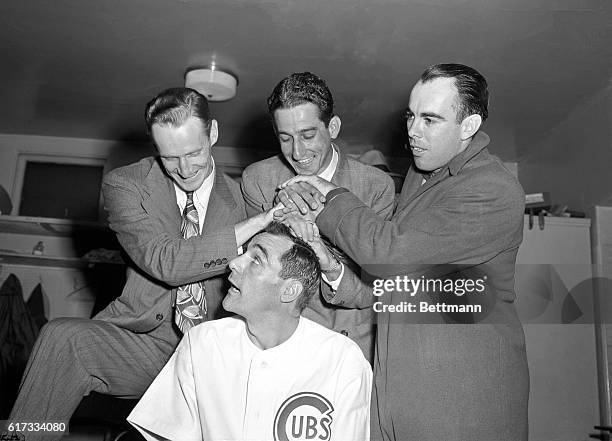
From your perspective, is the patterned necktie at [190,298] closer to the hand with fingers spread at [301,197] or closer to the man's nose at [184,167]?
the man's nose at [184,167]

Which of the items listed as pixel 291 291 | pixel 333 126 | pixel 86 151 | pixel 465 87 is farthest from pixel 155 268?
pixel 86 151

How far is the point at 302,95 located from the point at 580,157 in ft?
9.68

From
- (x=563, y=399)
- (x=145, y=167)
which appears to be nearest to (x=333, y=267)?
(x=145, y=167)

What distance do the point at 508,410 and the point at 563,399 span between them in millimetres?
2238

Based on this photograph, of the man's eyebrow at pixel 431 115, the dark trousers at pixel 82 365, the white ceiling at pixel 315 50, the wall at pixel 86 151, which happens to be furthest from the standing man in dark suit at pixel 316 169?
the wall at pixel 86 151

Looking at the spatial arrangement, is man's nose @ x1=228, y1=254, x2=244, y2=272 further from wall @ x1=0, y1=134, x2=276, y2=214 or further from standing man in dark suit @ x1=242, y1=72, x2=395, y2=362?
wall @ x1=0, y1=134, x2=276, y2=214

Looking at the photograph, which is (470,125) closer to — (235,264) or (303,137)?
(303,137)

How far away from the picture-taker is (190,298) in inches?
76.6

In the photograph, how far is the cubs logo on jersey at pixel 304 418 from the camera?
159 cm

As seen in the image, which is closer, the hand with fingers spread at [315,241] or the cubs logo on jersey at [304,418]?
the cubs logo on jersey at [304,418]

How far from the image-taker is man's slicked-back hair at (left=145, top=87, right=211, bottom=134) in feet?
6.40

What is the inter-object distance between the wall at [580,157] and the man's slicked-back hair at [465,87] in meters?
2.51

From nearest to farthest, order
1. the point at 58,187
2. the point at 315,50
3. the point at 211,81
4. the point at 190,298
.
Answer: the point at 190,298 → the point at 315,50 → the point at 211,81 → the point at 58,187

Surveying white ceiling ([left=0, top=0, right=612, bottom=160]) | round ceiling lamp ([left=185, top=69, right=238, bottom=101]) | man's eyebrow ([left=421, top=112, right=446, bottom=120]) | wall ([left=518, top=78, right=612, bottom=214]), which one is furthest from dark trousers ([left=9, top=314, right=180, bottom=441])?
wall ([left=518, top=78, right=612, bottom=214])
